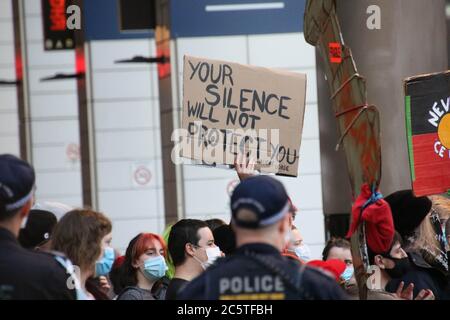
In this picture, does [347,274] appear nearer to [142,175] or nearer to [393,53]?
[393,53]

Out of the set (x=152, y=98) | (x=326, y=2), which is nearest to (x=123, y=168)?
(x=152, y=98)

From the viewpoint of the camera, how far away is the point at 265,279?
471 cm

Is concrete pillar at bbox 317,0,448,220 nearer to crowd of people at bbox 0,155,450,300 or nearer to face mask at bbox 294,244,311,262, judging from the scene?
crowd of people at bbox 0,155,450,300

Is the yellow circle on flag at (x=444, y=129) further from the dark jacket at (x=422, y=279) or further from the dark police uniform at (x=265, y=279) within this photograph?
the dark police uniform at (x=265, y=279)

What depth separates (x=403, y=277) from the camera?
7414 millimetres

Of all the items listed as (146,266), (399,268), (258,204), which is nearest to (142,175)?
(146,266)

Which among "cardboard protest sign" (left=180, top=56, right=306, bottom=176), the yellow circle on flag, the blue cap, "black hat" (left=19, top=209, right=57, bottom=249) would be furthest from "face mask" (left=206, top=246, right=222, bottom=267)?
the blue cap

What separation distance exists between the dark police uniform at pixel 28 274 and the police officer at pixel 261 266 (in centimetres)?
66

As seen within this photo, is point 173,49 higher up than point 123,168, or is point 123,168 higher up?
point 173,49

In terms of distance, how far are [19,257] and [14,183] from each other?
0.28 metres

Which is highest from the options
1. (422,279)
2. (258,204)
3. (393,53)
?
(393,53)

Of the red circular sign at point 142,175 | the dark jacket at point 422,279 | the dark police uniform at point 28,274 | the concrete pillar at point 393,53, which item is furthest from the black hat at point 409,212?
the red circular sign at point 142,175
